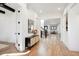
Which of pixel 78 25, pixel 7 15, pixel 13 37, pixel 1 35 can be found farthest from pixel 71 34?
pixel 1 35

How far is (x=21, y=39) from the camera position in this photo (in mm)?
5660

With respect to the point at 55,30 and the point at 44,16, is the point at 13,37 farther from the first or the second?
the point at 55,30

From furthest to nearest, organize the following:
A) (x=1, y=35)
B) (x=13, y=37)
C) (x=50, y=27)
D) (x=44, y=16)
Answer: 1. (x=50, y=27)
2. (x=44, y=16)
3. (x=1, y=35)
4. (x=13, y=37)

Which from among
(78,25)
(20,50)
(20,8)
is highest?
(20,8)

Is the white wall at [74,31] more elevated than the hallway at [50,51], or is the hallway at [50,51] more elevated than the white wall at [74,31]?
the white wall at [74,31]

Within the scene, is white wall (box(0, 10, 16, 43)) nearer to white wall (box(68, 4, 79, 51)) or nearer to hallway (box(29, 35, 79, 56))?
hallway (box(29, 35, 79, 56))

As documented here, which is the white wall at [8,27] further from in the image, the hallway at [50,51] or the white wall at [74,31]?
the white wall at [74,31]

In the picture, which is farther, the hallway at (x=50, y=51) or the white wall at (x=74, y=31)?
the white wall at (x=74, y=31)

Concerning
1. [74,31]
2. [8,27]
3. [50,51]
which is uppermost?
[8,27]

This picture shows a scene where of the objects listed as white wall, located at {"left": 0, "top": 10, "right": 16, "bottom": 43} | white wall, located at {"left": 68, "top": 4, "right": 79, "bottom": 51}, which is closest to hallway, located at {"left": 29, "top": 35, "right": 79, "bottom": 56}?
white wall, located at {"left": 68, "top": 4, "right": 79, "bottom": 51}

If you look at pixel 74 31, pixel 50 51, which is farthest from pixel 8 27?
pixel 74 31

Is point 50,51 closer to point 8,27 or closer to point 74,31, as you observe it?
point 74,31

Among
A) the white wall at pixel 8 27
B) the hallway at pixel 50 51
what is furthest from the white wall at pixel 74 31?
the white wall at pixel 8 27

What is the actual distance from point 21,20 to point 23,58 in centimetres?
467
